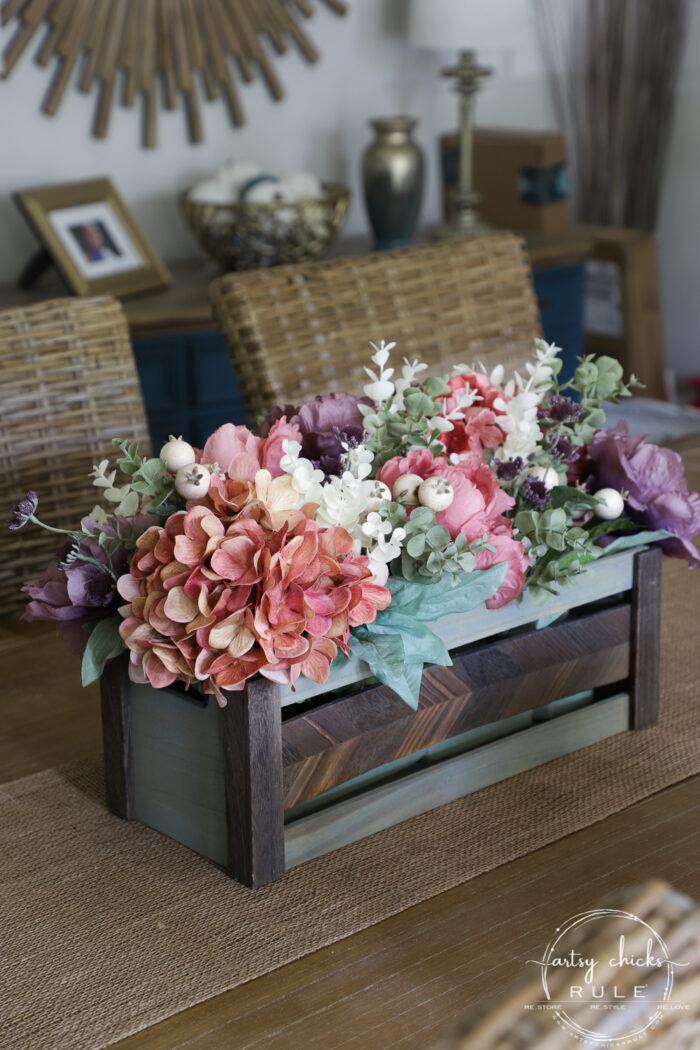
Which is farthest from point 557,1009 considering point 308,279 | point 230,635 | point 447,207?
point 447,207

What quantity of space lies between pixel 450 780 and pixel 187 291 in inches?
71.8

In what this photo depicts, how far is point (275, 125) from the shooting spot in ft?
9.82

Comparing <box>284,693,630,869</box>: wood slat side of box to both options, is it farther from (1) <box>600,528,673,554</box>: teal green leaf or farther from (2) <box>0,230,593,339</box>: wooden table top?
(2) <box>0,230,593,339</box>: wooden table top

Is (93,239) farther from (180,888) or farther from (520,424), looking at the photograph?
(180,888)

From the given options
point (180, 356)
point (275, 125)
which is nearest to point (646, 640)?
point (180, 356)

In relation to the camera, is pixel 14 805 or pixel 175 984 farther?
pixel 14 805

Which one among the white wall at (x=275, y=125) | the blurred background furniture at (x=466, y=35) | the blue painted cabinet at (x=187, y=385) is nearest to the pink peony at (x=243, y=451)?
the blue painted cabinet at (x=187, y=385)

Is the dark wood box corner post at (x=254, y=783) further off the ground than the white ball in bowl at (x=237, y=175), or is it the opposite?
the dark wood box corner post at (x=254, y=783)

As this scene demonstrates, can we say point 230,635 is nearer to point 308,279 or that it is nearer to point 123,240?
point 308,279

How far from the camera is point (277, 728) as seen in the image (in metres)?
0.80

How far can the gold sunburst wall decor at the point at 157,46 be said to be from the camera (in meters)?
2.58

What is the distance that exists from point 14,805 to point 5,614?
0.49m

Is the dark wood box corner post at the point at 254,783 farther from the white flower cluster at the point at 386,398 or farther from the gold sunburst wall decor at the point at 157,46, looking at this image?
the gold sunburst wall decor at the point at 157,46

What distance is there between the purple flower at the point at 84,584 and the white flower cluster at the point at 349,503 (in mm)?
105
